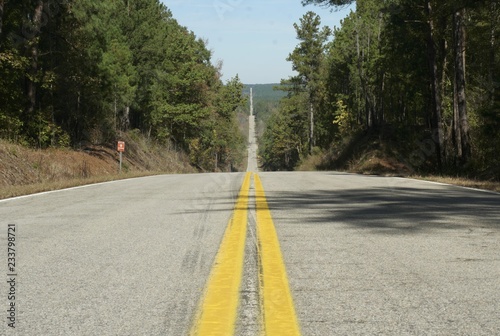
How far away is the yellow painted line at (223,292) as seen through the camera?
114 inches

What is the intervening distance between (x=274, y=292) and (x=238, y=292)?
233 millimetres

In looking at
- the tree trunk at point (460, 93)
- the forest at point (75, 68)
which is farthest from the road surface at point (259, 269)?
the forest at point (75, 68)

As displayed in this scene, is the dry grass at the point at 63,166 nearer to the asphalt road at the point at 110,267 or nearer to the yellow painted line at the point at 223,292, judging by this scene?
the asphalt road at the point at 110,267

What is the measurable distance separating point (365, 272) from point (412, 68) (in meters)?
36.5

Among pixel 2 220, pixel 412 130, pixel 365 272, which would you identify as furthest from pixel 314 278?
pixel 412 130

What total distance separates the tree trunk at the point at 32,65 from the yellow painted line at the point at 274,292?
19757 millimetres

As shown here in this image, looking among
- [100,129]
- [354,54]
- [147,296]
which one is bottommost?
[147,296]

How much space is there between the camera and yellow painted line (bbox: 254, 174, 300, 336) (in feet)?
9.45

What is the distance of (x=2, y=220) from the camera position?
24.7ft

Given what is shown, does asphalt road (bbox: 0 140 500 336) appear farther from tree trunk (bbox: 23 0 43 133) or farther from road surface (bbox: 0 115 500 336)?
tree trunk (bbox: 23 0 43 133)

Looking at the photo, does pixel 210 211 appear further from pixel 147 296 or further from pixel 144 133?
pixel 144 133

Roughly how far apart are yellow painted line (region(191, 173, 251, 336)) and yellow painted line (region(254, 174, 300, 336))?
0.18 m

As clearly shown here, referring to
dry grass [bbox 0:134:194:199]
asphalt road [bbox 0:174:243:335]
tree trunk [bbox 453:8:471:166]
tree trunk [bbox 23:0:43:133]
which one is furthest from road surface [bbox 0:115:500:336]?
tree trunk [bbox 23:0:43:133]

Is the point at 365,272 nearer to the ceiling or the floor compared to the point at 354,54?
nearer to the floor
